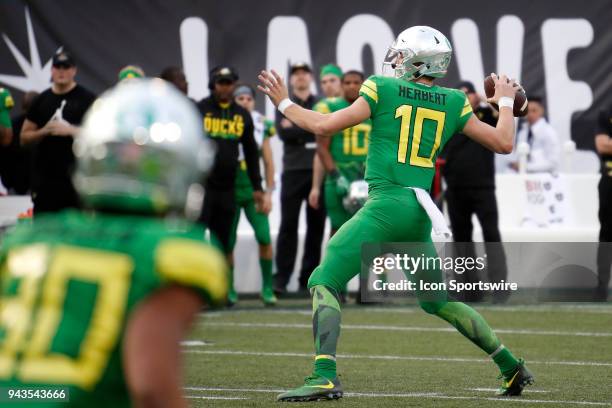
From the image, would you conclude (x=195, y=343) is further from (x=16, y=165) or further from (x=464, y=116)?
(x=16, y=165)

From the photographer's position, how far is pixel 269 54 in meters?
12.3

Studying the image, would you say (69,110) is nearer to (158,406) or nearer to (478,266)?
(478,266)

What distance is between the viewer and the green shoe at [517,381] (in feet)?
18.5

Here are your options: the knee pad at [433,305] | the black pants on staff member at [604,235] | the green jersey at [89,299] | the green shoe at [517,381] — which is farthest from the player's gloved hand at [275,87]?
the black pants on staff member at [604,235]

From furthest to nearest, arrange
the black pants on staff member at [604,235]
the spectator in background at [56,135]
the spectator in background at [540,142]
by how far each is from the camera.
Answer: the spectator in background at [540,142] < the black pants on staff member at [604,235] < the spectator in background at [56,135]

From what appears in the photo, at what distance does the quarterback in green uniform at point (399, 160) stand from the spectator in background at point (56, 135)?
231 cm

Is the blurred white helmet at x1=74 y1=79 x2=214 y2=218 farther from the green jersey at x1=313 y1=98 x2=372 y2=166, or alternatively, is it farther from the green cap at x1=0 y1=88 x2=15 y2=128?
the green jersey at x1=313 y1=98 x2=372 y2=166

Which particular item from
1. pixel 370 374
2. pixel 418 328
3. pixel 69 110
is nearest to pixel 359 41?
pixel 418 328

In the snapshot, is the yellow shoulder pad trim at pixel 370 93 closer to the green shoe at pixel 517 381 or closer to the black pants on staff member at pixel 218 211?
the green shoe at pixel 517 381

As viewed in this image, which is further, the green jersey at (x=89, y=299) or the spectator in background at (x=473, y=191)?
the spectator in background at (x=473, y=191)

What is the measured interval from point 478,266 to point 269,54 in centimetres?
308

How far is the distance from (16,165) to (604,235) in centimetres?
499

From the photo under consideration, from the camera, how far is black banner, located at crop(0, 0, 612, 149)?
40.2ft

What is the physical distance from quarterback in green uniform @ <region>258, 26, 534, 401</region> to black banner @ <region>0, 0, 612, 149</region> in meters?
6.54
